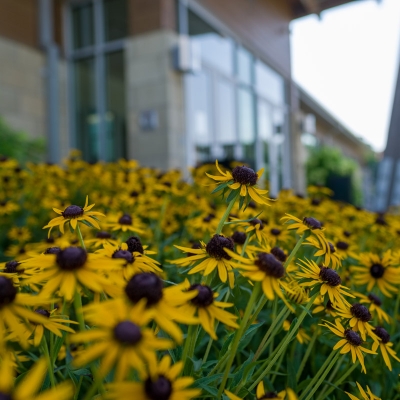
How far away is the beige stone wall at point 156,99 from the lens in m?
6.36

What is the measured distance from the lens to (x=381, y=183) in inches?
181

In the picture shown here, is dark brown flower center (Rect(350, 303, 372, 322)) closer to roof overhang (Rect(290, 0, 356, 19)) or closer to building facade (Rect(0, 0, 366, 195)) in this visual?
building facade (Rect(0, 0, 366, 195))

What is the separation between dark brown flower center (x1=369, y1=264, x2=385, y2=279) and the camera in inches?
46.4

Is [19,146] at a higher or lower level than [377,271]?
higher

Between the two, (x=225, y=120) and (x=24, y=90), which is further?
(x=225, y=120)

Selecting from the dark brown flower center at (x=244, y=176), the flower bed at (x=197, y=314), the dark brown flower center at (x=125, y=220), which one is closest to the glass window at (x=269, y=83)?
the flower bed at (x=197, y=314)

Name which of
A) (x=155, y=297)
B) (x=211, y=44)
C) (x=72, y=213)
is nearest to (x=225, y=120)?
(x=211, y=44)

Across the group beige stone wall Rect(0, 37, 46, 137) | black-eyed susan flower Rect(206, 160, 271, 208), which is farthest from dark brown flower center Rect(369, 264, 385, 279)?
beige stone wall Rect(0, 37, 46, 137)

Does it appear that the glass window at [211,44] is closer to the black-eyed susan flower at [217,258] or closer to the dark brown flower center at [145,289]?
the black-eyed susan flower at [217,258]

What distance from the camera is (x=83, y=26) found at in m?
7.47

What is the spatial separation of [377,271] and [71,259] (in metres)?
0.91

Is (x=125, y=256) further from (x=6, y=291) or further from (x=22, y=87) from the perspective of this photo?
(x=22, y=87)

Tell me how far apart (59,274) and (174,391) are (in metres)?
0.23

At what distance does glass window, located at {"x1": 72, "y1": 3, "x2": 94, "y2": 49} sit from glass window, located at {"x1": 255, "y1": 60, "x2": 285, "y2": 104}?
3.84 m
